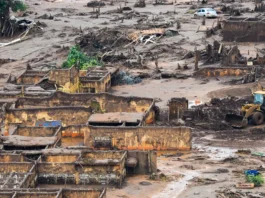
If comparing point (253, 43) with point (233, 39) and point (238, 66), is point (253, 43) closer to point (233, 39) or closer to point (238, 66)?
point (233, 39)

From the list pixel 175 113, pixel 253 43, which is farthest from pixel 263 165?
pixel 253 43

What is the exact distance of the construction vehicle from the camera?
136 feet

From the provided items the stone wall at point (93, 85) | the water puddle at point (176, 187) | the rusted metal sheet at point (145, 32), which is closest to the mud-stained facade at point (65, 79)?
the stone wall at point (93, 85)

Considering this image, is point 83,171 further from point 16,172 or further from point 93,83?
point 93,83

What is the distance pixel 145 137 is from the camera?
38.0 meters

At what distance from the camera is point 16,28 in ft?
229

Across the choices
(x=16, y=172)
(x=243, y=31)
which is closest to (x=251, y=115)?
(x=16, y=172)

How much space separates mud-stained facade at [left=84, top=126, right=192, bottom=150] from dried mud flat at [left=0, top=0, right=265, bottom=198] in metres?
0.55

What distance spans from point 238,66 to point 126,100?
11418 mm

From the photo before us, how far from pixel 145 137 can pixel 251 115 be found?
6049 mm

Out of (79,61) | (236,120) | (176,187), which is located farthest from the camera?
(79,61)

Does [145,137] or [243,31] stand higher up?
[243,31]

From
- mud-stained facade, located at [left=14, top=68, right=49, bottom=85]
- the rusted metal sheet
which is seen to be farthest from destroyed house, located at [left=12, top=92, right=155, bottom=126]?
the rusted metal sheet

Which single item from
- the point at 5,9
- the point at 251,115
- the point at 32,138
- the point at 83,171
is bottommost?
the point at 83,171
